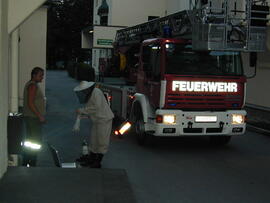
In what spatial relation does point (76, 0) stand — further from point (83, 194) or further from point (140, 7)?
point (83, 194)

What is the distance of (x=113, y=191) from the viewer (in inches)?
220

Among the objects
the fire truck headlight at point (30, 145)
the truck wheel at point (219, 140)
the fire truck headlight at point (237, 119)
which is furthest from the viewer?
the truck wheel at point (219, 140)

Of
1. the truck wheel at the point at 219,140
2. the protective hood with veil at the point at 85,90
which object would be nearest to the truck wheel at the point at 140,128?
the truck wheel at the point at 219,140

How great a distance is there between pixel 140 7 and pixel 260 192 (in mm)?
25195

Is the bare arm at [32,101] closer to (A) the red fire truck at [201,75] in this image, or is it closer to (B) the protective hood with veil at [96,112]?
(B) the protective hood with veil at [96,112]

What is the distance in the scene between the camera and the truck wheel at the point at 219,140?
10938 millimetres

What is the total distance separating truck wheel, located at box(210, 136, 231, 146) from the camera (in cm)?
1094

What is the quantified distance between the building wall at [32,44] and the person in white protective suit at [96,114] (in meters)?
9.41

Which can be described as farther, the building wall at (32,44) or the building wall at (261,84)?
the building wall at (32,44)

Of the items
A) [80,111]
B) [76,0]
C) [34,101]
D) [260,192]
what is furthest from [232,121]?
[76,0]

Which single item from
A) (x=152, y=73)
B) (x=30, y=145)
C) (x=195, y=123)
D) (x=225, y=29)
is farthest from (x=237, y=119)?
(x=30, y=145)

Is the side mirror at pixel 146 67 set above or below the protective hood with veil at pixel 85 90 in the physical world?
above

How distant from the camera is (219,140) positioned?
36.3ft

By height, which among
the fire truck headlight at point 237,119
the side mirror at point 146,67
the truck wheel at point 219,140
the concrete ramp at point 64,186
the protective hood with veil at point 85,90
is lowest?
the truck wheel at point 219,140
